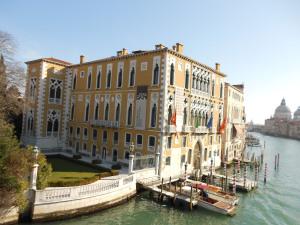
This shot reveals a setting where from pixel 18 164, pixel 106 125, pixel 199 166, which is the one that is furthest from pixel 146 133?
pixel 18 164

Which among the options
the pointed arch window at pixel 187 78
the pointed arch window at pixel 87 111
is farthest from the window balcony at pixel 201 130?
the pointed arch window at pixel 87 111

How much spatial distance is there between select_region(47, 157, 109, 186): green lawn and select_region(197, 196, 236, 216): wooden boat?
7.80 metres

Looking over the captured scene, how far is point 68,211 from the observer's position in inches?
651

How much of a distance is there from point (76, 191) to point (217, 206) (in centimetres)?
942

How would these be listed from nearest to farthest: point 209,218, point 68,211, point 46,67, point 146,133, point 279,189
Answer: point 68,211
point 209,218
point 146,133
point 279,189
point 46,67

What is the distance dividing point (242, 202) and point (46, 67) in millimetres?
24473

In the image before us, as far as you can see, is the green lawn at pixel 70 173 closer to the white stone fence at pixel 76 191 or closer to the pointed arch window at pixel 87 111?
the white stone fence at pixel 76 191

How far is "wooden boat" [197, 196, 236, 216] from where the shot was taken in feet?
63.2

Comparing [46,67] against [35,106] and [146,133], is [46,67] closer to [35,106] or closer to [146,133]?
[35,106]

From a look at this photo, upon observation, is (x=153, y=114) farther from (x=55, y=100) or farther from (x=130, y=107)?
(x=55, y=100)

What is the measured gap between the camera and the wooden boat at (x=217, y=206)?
63.2 feet

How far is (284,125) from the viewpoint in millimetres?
147125

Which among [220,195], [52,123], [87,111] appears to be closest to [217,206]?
[220,195]

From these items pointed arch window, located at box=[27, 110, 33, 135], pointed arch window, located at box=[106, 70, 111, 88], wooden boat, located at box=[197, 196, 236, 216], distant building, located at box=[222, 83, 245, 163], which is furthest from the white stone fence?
distant building, located at box=[222, 83, 245, 163]
